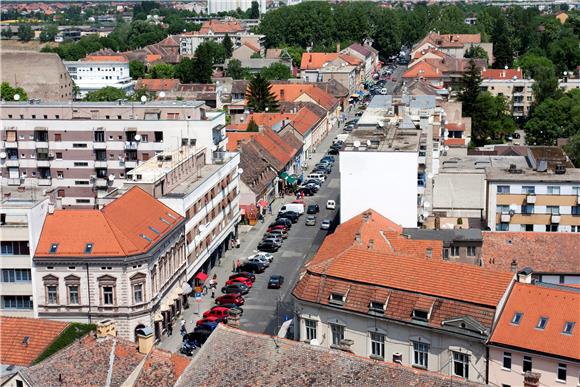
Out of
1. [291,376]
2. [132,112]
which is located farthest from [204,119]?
[291,376]

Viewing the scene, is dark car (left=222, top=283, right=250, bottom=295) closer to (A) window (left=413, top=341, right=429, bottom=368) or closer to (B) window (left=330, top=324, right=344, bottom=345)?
(B) window (left=330, top=324, right=344, bottom=345)

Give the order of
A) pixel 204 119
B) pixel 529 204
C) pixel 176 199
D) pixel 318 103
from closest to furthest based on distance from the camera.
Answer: pixel 176 199 → pixel 529 204 → pixel 204 119 → pixel 318 103

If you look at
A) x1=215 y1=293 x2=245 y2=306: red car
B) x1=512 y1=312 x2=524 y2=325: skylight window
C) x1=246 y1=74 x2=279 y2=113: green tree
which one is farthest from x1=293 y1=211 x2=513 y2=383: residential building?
x1=246 y1=74 x2=279 y2=113: green tree

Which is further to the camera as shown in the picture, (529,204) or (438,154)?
(438,154)

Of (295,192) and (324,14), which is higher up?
(324,14)

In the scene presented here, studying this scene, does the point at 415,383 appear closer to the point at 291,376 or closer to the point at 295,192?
the point at 291,376
